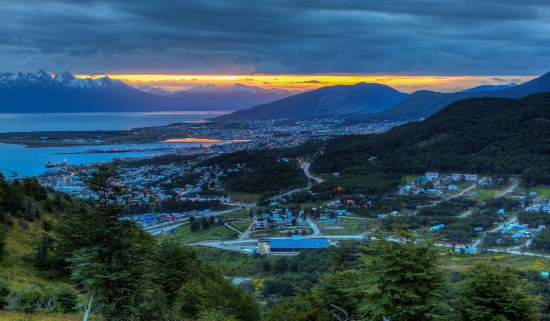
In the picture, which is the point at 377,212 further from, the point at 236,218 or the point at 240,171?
the point at 240,171

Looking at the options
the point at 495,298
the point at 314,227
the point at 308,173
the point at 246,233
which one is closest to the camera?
the point at 495,298

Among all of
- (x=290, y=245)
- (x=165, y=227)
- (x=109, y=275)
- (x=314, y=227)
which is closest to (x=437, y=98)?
(x=314, y=227)

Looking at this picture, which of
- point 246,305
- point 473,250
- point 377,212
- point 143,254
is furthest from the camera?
point 377,212

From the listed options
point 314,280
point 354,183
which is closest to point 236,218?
point 354,183

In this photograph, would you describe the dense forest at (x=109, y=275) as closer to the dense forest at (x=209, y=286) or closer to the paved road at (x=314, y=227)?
the dense forest at (x=209, y=286)

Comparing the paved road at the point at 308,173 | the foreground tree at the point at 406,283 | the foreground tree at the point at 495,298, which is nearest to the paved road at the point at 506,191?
the paved road at the point at 308,173

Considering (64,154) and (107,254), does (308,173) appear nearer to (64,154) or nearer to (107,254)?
(64,154)

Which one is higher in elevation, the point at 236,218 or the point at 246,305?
the point at 246,305
